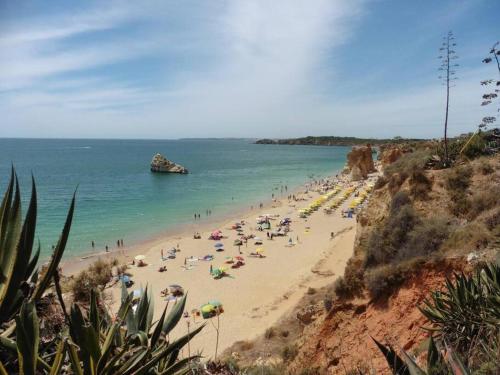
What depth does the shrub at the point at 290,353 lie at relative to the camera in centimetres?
945

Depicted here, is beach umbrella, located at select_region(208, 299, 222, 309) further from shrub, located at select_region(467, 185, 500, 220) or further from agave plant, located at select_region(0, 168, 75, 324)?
agave plant, located at select_region(0, 168, 75, 324)

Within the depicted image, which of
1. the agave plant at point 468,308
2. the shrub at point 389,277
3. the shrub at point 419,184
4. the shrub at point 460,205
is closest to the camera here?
the agave plant at point 468,308

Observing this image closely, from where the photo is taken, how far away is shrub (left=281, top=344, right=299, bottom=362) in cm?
945

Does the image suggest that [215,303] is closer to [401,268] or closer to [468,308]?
[401,268]

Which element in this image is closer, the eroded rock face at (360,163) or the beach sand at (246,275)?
the beach sand at (246,275)

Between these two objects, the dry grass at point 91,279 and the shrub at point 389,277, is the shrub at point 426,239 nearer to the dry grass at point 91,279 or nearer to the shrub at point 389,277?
the shrub at point 389,277

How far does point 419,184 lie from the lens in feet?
38.4

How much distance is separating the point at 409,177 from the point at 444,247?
4.69 meters

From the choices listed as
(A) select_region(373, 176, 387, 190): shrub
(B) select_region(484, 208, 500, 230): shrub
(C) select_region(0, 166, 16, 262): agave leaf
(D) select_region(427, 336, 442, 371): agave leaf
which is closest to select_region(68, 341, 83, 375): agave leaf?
(C) select_region(0, 166, 16, 262): agave leaf

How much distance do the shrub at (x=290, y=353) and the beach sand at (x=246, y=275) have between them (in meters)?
2.82

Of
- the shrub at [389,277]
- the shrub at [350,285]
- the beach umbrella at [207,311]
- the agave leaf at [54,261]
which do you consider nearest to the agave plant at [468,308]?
the shrub at [389,277]

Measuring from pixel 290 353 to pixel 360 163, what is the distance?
200 ft

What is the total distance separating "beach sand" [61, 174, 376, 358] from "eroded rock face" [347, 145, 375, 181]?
32.2m

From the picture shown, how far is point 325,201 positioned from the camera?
147 ft
